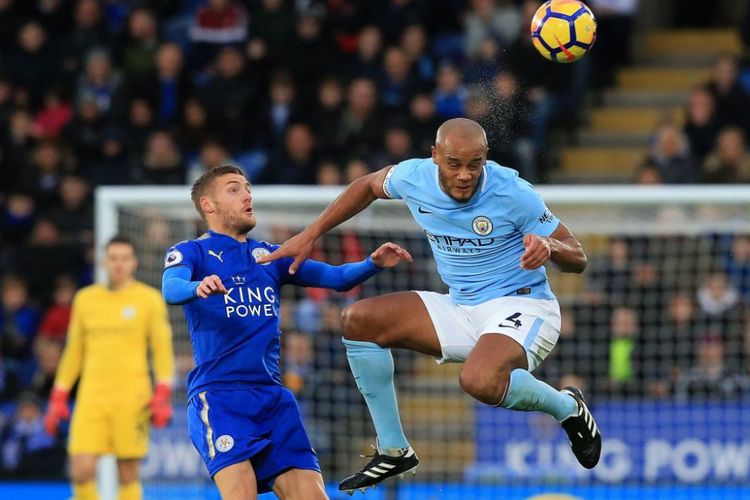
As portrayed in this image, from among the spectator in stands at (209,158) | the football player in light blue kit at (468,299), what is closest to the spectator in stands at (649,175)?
the spectator in stands at (209,158)

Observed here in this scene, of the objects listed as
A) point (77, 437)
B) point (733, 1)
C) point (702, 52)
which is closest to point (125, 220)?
point (77, 437)

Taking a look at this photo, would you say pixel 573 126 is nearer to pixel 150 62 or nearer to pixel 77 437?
pixel 150 62

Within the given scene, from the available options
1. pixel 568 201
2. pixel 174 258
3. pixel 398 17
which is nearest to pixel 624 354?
pixel 568 201

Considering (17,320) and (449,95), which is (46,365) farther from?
(449,95)

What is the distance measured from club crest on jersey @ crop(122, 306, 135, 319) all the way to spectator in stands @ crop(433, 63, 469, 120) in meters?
3.91

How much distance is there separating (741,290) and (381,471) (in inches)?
201

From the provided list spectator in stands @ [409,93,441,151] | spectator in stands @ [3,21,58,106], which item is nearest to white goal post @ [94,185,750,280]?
spectator in stands @ [409,93,441,151]

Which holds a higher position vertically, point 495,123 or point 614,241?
point 495,123

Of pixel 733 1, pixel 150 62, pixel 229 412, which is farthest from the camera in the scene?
pixel 733 1

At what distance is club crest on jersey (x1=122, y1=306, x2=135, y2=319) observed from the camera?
1038 centimetres

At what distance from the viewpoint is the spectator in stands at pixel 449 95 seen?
13.3 m

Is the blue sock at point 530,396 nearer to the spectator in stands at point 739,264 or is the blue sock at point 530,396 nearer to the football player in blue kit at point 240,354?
the football player in blue kit at point 240,354

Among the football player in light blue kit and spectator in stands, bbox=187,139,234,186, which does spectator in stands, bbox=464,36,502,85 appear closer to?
spectator in stands, bbox=187,139,234,186

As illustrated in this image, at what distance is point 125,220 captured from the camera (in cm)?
1151
